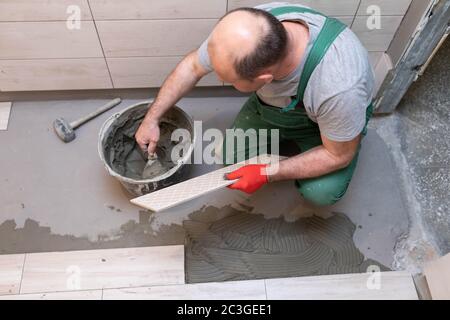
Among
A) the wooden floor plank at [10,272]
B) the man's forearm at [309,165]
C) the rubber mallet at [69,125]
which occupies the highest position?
the man's forearm at [309,165]

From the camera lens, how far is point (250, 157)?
5.05 feet

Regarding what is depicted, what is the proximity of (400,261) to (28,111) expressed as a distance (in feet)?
5.35

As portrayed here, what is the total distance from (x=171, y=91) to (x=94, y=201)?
1.88 ft

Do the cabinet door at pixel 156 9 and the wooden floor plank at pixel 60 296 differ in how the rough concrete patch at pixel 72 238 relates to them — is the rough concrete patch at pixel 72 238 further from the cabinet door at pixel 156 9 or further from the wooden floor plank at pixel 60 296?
the cabinet door at pixel 156 9

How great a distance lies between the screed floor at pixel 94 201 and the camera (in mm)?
1544

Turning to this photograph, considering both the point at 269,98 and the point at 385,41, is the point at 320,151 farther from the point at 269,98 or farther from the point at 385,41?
the point at 385,41

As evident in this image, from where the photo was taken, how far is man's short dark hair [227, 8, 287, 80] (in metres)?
0.95

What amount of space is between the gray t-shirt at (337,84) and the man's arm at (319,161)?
0.06 meters

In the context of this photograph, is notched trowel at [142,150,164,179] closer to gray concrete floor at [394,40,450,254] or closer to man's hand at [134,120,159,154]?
man's hand at [134,120,159,154]

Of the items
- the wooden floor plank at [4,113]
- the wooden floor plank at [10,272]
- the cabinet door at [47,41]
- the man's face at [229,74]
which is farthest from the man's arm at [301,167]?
the wooden floor plank at [4,113]

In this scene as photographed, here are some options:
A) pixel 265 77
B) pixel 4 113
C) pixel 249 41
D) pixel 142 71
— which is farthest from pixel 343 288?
pixel 4 113

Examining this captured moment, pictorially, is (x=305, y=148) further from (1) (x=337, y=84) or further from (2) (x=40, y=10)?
(2) (x=40, y=10)

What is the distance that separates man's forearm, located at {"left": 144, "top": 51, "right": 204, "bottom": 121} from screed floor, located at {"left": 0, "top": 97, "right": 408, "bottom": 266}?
40 centimetres

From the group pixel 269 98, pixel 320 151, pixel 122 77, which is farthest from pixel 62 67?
pixel 320 151
